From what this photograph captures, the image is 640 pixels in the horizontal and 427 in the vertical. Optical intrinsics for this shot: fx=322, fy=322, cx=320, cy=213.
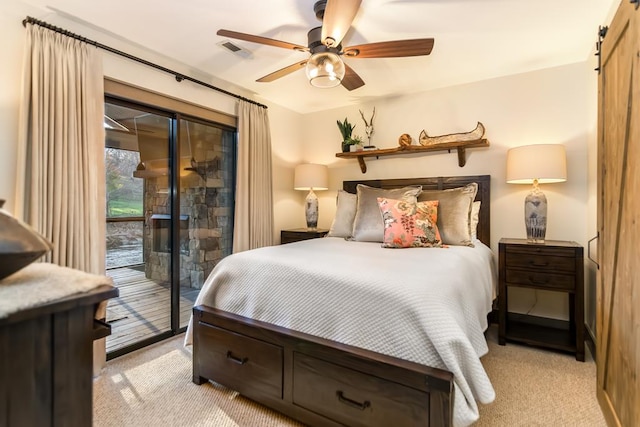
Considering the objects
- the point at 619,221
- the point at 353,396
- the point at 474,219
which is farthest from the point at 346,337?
the point at 474,219

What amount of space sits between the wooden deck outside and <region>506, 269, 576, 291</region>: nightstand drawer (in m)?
2.95

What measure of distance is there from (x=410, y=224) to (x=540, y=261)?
3.47 ft

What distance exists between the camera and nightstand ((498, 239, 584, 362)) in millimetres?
2438

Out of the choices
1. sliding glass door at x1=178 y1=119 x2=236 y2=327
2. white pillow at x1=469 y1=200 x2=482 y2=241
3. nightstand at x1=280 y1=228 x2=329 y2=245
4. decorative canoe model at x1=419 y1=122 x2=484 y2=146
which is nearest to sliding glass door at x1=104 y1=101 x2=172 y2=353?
sliding glass door at x1=178 y1=119 x2=236 y2=327

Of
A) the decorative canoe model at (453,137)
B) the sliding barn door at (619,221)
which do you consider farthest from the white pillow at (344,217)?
the sliding barn door at (619,221)

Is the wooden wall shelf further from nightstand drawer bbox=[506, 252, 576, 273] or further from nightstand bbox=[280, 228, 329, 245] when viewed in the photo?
nightstand drawer bbox=[506, 252, 576, 273]

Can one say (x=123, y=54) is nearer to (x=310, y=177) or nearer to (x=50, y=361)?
(x=310, y=177)

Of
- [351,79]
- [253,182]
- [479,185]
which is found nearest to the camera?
→ [351,79]

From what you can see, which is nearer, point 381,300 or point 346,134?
point 381,300

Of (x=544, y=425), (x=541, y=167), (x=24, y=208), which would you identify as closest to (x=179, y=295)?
(x=24, y=208)

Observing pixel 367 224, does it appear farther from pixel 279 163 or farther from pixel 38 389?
pixel 38 389

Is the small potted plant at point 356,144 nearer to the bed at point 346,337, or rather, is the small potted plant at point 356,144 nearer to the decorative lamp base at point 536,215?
the decorative lamp base at point 536,215

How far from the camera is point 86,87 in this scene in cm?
221

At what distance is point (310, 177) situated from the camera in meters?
3.86
